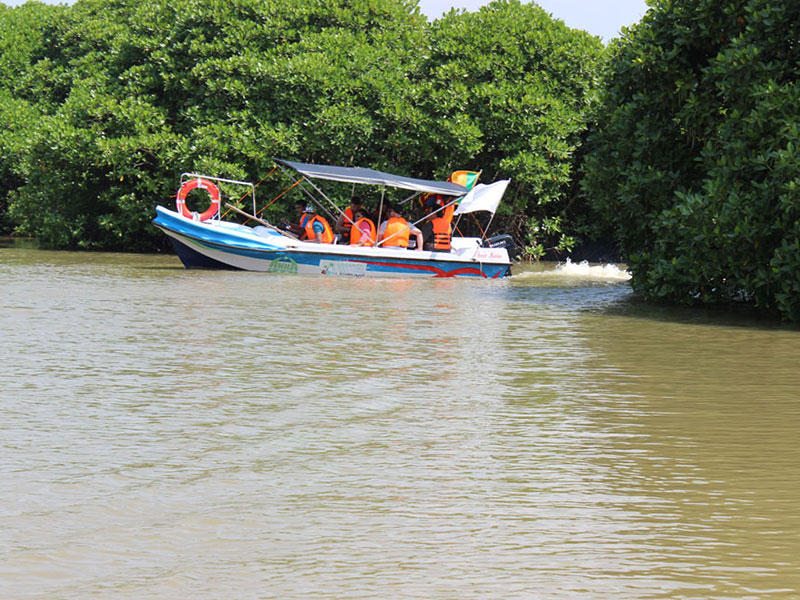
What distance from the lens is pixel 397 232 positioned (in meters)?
20.8

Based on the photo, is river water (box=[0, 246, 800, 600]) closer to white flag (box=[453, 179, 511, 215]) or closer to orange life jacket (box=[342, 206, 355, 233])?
orange life jacket (box=[342, 206, 355, 233])

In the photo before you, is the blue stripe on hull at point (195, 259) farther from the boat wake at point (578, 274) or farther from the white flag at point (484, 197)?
the boat wake at point (578, 274)

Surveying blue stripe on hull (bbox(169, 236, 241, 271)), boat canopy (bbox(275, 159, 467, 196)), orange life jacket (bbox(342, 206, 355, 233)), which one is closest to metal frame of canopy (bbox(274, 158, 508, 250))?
boat canopy (bbox(275, 159, 467, 196))

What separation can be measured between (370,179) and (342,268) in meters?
1.94

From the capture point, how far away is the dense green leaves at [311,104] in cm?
2658

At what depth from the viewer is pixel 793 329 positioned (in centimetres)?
1271

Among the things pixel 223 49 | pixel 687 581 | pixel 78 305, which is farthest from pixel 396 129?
pixel 687 581

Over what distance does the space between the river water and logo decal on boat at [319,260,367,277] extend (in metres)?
8.26

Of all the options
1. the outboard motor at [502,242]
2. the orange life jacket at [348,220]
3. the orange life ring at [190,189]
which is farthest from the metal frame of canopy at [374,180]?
the orange life ring at [190,189]

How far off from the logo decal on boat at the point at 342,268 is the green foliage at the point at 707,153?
4.85 metres

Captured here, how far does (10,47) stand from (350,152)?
2005cm

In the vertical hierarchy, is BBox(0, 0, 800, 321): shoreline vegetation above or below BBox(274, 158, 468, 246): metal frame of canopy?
above

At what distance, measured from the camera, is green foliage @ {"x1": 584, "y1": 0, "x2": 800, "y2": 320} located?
13367 mm

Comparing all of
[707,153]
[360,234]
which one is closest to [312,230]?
[360,234]
